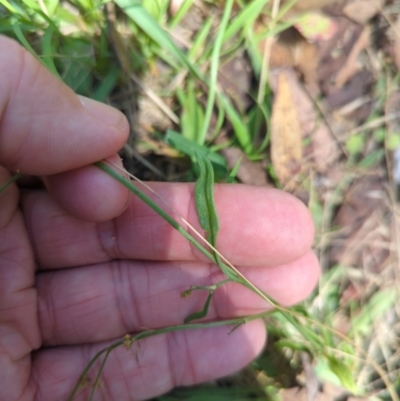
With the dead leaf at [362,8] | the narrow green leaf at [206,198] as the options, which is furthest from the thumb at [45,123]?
the dead leaf at [362,8]

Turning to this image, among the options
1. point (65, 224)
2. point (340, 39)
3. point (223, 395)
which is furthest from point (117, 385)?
point (340, 39)

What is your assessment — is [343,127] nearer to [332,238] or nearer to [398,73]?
[398,73]

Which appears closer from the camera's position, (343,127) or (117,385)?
(117,385)

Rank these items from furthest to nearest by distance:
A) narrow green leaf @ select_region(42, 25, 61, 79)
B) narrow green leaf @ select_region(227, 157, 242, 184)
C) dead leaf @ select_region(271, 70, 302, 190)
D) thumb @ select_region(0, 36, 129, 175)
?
dead leaf @ select_region(271, 70, 302, 190) < narrow green leaf @ select_region(227, 157, 242, 184) < narrow green leaf @ select_region(42, 25, 61, 79) < thumb @ select_region(0, 36, 129, 175)

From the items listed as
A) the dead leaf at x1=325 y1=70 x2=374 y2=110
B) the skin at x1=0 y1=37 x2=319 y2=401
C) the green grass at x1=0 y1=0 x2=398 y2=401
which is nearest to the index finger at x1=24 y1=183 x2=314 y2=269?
the skin at x1=0 y1=37 x2=319 y2=401

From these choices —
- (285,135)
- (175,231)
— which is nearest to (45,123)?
(175,231)

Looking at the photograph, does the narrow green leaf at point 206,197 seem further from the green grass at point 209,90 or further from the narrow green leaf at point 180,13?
the narrow green leaf at point 180,13

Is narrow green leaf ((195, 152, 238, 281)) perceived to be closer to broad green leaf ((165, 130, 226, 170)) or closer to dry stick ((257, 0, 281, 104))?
broad green leaf ((165, 130, 226, 170))
